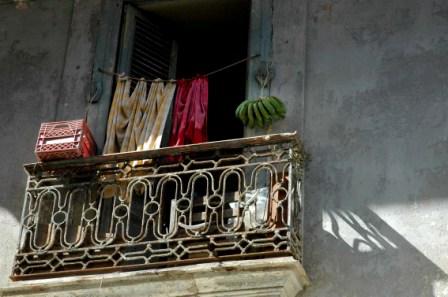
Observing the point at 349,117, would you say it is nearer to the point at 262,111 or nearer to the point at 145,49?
the point at 262,111

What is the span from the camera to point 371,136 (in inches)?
373

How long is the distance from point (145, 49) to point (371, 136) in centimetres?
252

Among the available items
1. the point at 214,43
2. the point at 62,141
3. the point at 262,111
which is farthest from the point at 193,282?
the point at 214,43

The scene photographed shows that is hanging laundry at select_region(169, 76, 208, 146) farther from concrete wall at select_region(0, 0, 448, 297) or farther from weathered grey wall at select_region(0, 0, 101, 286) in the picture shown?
weathered grey wall at select_region(0, 0, 101, 286)

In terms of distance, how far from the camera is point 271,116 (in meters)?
9.78

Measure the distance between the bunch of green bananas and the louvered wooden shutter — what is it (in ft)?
4.32

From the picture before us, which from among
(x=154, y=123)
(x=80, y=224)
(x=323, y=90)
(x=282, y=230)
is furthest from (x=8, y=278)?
(x=323, y=90)

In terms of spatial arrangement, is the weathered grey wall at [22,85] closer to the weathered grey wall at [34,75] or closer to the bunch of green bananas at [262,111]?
the weathered grey wall at [34,75]

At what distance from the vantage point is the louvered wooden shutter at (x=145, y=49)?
35.2 ft

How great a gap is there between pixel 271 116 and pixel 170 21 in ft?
6.27

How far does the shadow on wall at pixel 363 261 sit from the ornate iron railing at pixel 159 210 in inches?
8.7

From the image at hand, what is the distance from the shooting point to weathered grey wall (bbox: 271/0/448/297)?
29.1 feet

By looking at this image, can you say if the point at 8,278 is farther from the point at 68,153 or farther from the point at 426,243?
the point at 426,243

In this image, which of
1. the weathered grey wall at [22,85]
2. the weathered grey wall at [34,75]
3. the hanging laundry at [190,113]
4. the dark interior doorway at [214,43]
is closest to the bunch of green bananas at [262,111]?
the hanging laundry at [190,113]
